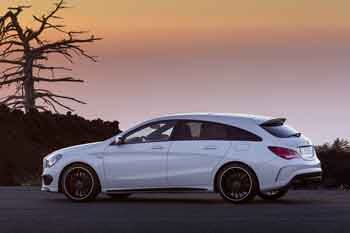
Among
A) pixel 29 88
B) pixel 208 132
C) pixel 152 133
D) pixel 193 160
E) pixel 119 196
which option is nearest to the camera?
pixel 193 160

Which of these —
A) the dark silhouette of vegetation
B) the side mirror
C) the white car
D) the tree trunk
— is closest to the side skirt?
the white car

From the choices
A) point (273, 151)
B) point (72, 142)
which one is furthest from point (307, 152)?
point (72, 142)

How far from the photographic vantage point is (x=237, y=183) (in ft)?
66.5

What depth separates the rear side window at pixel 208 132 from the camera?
2069 cm

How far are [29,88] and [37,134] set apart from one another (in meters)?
3.41

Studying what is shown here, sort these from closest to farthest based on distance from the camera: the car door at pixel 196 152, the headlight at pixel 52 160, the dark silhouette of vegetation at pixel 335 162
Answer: the car door at pixel 196 152
the headlight at pixel 52 160
the dark silhouette of vegetation at pixel 335 162

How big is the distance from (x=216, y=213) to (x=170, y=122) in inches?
130

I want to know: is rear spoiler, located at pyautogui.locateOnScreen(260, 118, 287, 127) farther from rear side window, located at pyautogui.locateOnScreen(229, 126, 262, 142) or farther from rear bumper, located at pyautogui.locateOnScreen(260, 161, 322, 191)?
rear bumper, located at pyautogui.locateOnScreen(260, 161, 322, 191)

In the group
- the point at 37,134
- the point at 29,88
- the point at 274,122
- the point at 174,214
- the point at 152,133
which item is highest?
the point at 29,88

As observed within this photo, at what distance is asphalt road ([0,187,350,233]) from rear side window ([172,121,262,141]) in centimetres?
112

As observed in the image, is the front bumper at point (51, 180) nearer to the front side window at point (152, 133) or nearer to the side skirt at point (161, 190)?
the side skirt at point (161, 190)

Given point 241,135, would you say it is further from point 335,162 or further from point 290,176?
point 335,162

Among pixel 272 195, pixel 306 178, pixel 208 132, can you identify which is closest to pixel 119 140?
pixel 208 132

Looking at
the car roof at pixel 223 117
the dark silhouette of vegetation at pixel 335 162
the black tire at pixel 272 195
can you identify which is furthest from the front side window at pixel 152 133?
the dark silhouette of vegetation at pixel 335 162
